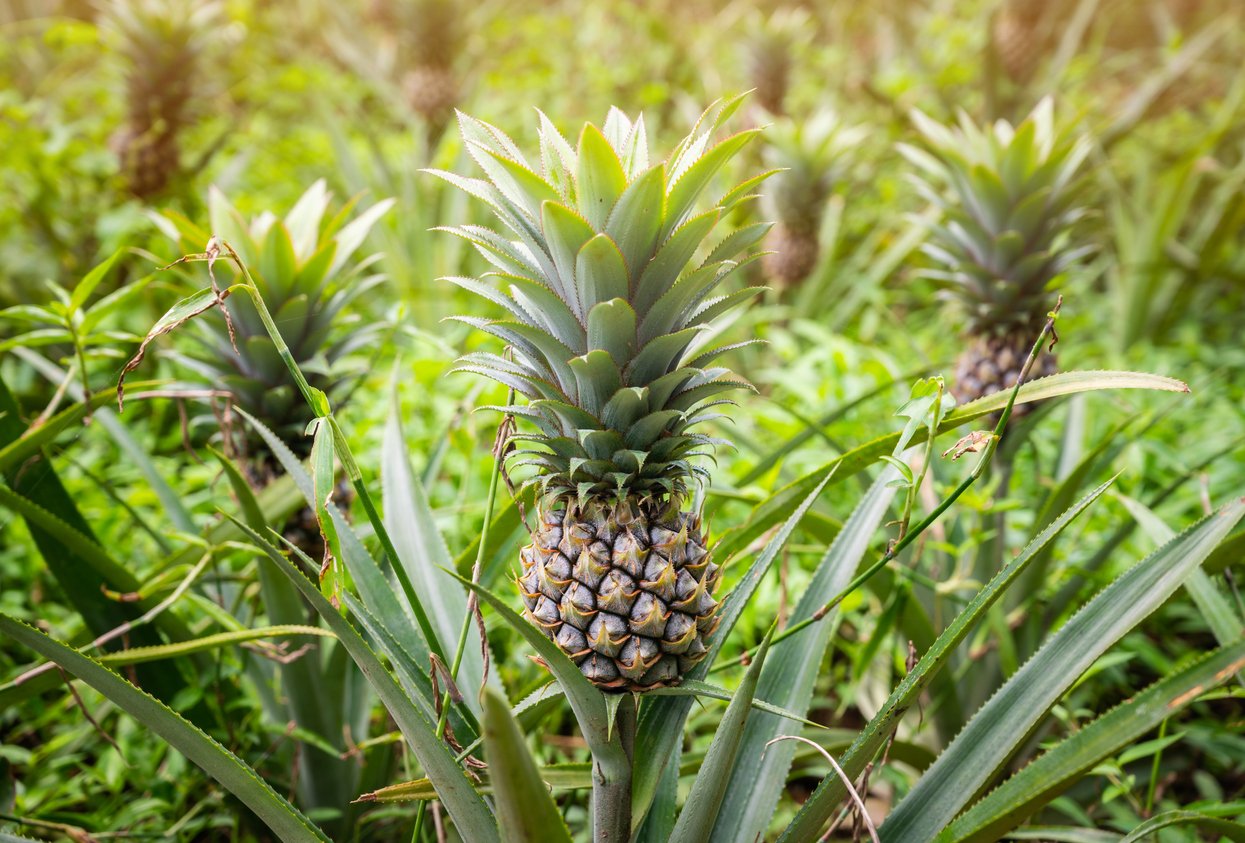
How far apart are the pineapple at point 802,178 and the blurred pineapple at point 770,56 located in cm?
91

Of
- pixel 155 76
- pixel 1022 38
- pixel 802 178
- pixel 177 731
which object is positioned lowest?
pixel 177 731

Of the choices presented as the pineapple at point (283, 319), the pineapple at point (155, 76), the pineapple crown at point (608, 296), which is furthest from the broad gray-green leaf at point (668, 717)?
the pineapple at point (155, 76)

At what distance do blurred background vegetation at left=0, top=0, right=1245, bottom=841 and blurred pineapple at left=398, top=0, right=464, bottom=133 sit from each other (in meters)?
0.02

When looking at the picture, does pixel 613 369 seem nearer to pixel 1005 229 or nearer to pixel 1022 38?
pixel 1005 229

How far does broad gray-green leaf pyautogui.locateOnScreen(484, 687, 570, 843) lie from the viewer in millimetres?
668

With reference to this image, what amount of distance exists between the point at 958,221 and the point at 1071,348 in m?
1.96

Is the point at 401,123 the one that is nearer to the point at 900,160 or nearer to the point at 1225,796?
the point at 900,160

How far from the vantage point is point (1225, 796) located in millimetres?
1700

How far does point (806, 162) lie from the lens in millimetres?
3189

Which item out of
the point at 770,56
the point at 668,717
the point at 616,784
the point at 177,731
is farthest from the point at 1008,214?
the point at 770,56

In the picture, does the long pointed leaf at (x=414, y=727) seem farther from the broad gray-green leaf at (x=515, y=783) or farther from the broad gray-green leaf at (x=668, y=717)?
the broad gray-green leaf at (x=668, y=717)

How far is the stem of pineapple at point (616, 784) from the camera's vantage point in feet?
3.17

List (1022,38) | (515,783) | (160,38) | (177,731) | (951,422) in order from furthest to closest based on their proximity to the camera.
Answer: (1022,38) → (160,38) → (951,422) → (177,731) → (515,783)

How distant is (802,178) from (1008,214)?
1.55 metres
